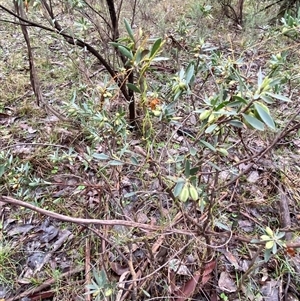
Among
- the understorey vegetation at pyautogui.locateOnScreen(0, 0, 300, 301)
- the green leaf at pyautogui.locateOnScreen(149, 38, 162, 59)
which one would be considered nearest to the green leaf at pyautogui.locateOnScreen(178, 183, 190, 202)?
the understorey vegetation at pyautogui.locateOnScreen(0, 0, 300, 301)

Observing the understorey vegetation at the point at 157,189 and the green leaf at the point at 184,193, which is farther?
the understorey vegetation at the point at 157,189

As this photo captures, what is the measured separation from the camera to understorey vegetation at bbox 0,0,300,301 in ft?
2.76

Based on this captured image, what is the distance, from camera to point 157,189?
4.62ft

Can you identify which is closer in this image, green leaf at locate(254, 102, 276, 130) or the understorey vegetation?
green leaf at locate(254, 102, 276, 130)

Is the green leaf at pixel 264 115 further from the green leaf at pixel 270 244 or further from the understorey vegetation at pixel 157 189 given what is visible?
the green leaf at pixel 270 244

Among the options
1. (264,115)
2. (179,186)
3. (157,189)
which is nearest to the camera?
(264,115)

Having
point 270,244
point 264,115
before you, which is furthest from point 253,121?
point 270,244

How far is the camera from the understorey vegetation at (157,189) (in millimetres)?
841

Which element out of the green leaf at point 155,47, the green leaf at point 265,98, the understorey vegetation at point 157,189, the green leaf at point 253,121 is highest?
the green leaf at point 155,47

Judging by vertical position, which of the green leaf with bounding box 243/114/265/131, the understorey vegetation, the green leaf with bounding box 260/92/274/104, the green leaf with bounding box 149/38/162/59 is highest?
the green leaf with bounding box 149/38/162/59

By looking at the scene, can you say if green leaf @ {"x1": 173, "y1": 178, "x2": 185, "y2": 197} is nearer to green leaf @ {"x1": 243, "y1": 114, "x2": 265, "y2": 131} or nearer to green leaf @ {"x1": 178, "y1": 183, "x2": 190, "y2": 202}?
green leaf @ {"x1": 178, "y1": 183, "x2": 190, "y2": 202}

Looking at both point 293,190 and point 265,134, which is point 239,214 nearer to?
point 293,190

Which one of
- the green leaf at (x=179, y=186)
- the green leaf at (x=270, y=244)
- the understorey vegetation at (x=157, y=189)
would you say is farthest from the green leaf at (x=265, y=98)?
the green leaf at (x=270, y=244)

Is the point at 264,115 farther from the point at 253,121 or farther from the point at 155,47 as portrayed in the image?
the point at 155,47
